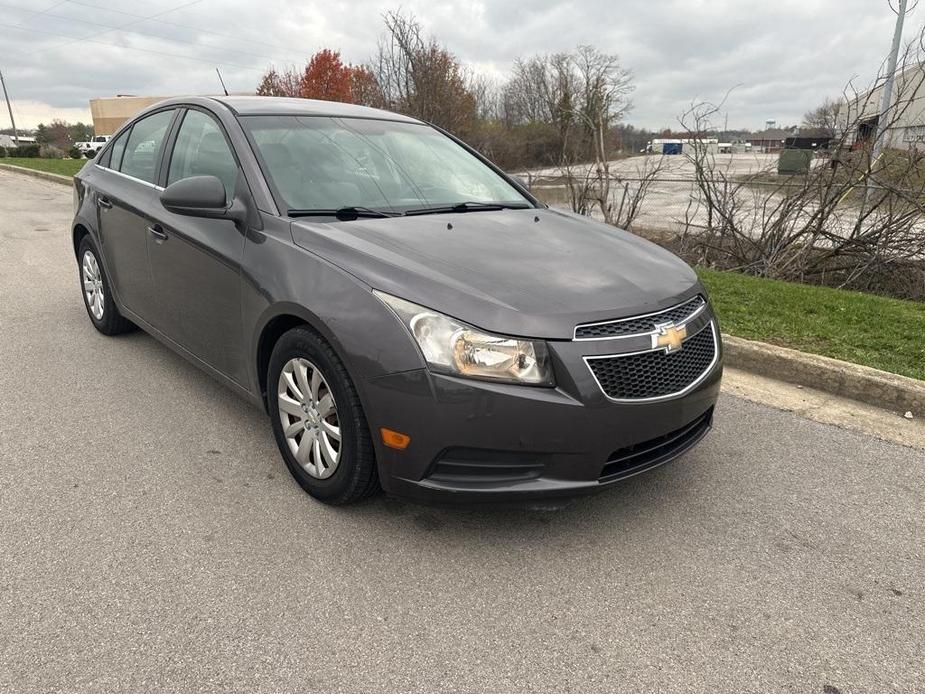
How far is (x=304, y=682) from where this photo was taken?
79.7 inches

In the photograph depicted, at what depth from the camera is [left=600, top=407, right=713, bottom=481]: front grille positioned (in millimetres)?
2566

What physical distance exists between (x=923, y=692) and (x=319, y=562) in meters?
1.99

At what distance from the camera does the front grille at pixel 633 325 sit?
2.46 metres

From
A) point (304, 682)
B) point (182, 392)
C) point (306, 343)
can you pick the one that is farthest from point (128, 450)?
point (304, 682)

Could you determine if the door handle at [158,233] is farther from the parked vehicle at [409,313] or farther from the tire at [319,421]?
the tire at [319,421]

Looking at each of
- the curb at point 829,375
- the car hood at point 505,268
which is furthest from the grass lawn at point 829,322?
the car hood at point 505,268

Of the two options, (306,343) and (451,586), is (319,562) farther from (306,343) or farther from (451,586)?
(306,343)

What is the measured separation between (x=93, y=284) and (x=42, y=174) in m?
18.2

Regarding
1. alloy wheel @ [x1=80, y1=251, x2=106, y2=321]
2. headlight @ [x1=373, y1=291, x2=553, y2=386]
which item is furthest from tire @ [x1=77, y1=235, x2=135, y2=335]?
headlight @ [x1=373, y1=291, x2=553, y2=386]

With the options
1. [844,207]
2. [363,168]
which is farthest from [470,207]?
[844,207]

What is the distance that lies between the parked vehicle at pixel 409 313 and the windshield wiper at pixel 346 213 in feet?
0.04

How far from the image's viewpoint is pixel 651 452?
8.88 ft

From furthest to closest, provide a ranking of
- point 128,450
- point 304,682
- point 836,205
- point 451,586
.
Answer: point 836,205, point 128,450, point 451,586, point 304,682

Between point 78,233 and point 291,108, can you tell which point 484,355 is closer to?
point 291,108
